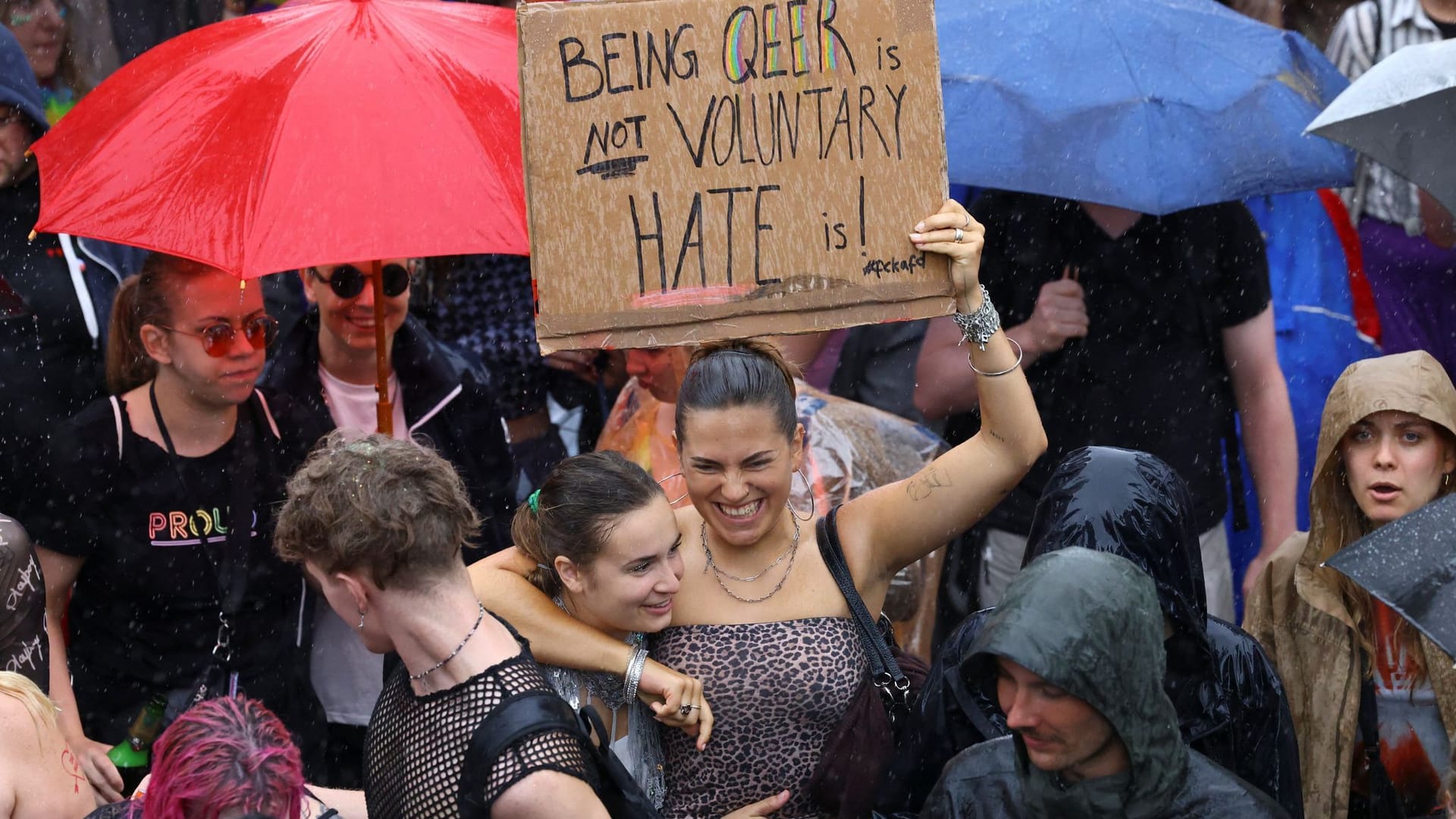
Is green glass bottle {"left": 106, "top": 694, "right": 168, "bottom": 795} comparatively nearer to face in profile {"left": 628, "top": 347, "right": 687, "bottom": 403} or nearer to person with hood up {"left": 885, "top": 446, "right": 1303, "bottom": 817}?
face in profile {"left": 628, "top": 347, "right": 687, "bottom": 403}

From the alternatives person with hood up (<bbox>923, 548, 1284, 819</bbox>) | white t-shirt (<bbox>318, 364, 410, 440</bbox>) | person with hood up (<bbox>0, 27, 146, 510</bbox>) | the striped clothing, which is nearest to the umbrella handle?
white t-shirt (<bbox>318, 364, 410, 440</bbox>)

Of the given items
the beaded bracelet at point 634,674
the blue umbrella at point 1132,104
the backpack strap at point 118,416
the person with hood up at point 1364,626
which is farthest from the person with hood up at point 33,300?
the person with hood up at point 1364,626

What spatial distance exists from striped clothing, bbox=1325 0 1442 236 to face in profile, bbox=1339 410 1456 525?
1.84 metres

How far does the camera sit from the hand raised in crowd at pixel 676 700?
3.08 meters

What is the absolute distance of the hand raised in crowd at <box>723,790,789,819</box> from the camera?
3148mm

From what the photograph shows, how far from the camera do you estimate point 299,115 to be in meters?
3.79

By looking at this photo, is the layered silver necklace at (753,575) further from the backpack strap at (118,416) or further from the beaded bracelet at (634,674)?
the backpack strap at (118,416)

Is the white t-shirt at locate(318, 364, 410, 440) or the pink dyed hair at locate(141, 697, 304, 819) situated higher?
the white t-shirt at locate(318, 364, 410, 440)

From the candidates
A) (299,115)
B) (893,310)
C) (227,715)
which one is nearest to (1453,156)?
(893,310)

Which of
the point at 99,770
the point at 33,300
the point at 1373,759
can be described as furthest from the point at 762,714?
the point at 33,300

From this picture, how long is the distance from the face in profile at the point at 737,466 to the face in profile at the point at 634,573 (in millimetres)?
112

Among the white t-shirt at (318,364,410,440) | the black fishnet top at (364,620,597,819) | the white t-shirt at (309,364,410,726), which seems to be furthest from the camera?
the white t-shirt at (318,364,410,440)

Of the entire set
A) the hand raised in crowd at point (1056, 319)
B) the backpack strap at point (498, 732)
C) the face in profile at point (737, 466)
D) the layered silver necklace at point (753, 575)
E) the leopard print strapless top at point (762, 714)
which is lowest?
the leopard print strapless top at point (762, 714)

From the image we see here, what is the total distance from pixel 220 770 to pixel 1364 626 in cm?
271
